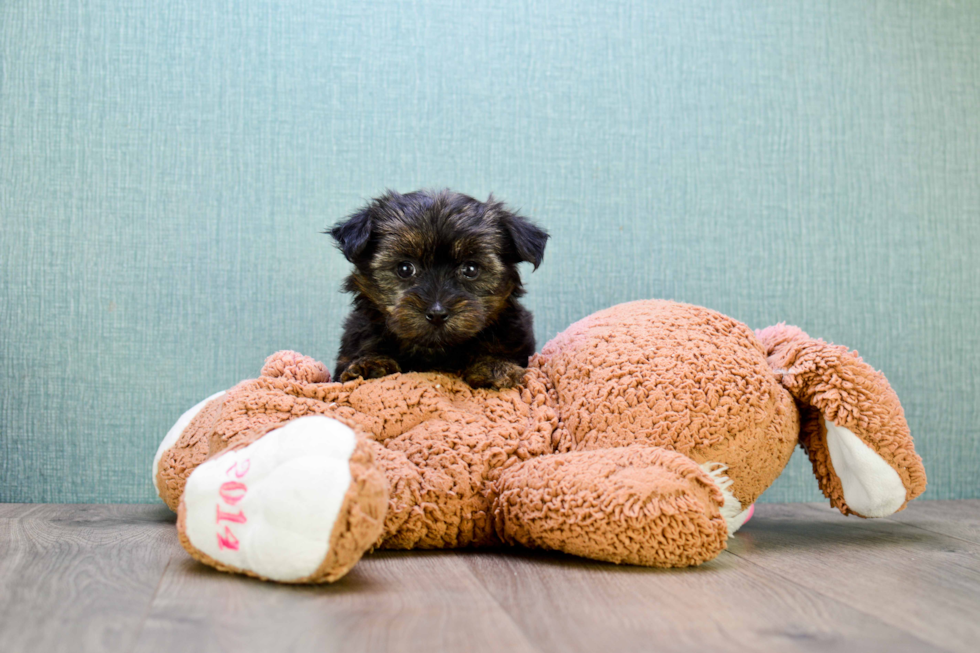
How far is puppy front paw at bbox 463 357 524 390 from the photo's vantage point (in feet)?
6.70

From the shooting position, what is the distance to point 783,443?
6.40ft

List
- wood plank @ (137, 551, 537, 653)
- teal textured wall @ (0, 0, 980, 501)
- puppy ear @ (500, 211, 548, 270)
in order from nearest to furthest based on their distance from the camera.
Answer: wood plank @ (137, 551, 537, 653)
puppy ear @ (500, 211, 548, 270)
teal textured wall @ (0, 0, 980, 501)

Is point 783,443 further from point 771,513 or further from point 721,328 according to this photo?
point 771,513

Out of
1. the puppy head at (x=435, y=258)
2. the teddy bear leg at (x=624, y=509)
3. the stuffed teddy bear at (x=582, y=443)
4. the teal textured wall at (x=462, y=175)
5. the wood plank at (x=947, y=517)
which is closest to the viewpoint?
the stuffed teddy bear at (x=582, y=443)

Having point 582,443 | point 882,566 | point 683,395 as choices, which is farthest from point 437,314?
point 882,566

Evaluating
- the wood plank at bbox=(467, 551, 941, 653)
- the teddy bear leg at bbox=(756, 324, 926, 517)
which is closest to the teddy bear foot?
the wood plank at bbox=(467, 551, 941, 653)

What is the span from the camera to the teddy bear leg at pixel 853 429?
1.92 meters

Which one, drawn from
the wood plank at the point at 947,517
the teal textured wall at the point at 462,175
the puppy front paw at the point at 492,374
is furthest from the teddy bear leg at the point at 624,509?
the teal textured wall at the point at 462,175

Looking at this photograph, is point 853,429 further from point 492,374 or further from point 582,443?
point 492,374

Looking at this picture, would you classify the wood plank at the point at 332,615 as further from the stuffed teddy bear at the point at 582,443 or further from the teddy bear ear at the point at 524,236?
the teddy bear ear at the point at 524,236

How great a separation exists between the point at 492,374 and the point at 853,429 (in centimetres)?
94

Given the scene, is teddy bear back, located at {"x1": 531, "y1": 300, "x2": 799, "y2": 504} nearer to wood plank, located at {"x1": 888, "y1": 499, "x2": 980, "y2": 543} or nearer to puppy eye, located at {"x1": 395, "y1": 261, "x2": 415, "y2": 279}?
puppy eye, located at {"x1": 395, "y1": 261, "x2": 415, "y2": 279}

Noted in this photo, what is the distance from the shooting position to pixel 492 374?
206 cm

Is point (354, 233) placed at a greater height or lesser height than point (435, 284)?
greater
